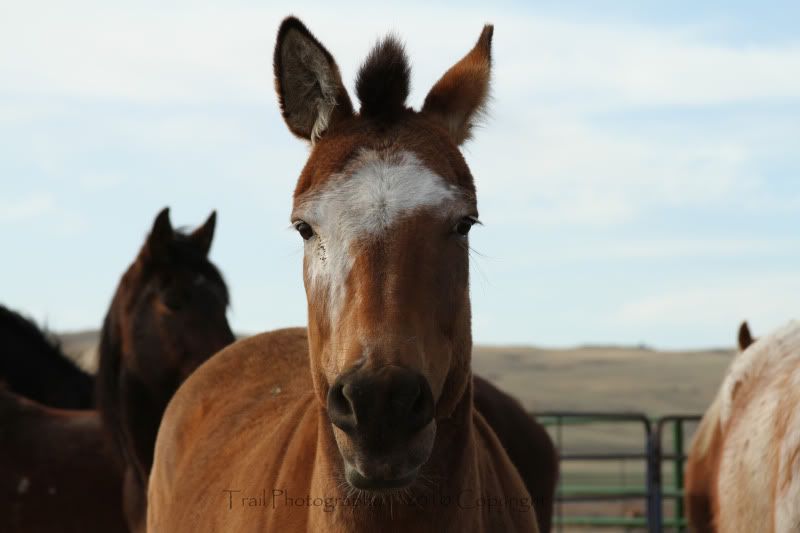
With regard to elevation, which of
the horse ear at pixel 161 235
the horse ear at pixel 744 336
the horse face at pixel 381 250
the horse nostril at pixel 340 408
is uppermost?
the horse ear at pixel 161 235

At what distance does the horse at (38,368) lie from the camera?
8867 mm

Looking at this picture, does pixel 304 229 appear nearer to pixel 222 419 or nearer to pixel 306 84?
pixel 306 84

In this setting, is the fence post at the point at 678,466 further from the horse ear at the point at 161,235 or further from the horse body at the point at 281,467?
the horse body at the point at 281,467

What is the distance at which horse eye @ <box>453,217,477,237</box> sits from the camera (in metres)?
3.25

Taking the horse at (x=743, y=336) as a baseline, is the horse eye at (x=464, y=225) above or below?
below

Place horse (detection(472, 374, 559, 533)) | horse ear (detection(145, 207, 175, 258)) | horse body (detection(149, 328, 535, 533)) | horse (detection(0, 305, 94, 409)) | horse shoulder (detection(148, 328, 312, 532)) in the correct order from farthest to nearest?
horse (detection(0, 305, 94, 409)), horse ear (detection(145, 207, 175, 258)), horse (detection(472, 374, 559, 533)), horse shoulder (detection(148, 328, 312, 532)), horse body (detection(149, 328, 535, 533))

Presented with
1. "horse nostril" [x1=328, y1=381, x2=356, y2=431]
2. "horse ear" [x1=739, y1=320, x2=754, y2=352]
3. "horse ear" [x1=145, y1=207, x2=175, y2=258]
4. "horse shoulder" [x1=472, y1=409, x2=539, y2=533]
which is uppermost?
"horse ear" [x1=145, y1=207, x2=175, y2=258]

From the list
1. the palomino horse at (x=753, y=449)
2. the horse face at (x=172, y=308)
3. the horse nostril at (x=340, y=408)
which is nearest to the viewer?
the horse nostril at (x=340, y=408)

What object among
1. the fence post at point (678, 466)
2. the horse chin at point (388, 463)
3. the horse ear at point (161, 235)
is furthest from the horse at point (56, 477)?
the fence post at point (678, 466)

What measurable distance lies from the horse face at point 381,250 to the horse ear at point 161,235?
359 centimetres

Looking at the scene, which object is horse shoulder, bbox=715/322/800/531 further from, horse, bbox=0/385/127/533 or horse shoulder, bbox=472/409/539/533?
horse, bbox=0/385/127/533

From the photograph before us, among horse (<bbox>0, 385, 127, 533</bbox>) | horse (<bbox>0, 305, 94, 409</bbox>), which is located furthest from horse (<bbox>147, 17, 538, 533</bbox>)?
horse (<bbox>0, 305, 94, 409</bbox>)

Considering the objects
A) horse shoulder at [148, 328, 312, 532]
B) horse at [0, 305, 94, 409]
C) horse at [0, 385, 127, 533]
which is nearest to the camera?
horse shoulder at [148, 328, 312, 532]

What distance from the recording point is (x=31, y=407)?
812 centimetres
